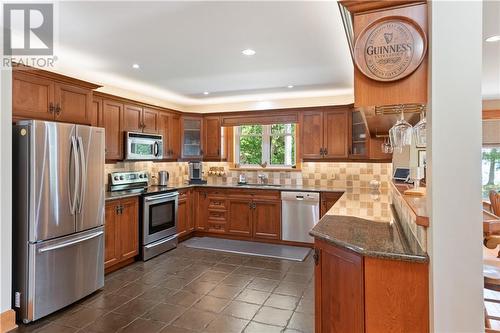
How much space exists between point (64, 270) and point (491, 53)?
183 inches

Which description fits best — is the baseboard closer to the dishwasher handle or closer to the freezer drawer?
the freezer drawer

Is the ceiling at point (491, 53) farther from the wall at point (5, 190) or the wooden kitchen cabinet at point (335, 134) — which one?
the wall at point (5, 190)

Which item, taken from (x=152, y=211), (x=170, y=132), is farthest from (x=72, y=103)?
(x=170, y=132)

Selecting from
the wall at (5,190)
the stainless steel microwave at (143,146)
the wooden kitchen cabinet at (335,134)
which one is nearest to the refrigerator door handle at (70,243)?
the wall at (5,190)

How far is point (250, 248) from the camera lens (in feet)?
15.5

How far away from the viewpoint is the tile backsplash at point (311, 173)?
4.89m

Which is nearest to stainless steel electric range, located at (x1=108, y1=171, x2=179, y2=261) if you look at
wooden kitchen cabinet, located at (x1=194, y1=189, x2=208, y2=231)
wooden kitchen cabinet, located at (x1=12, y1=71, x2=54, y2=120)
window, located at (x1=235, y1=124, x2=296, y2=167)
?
wooden kitchen cabinet, located at (x1=194, y1=189, x2=208, y2=231)

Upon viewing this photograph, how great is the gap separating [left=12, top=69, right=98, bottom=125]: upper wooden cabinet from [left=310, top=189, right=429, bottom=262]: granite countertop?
266 cm

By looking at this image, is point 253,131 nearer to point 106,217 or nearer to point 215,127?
point 215,127

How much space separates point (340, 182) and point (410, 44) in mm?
3848

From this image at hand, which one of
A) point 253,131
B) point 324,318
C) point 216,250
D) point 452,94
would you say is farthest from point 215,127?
point 452,94

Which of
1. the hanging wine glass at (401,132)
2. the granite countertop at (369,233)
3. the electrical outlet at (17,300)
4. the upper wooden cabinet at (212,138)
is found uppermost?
the upper wooden cabinet at (212,138)

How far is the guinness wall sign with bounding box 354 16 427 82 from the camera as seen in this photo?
145cm

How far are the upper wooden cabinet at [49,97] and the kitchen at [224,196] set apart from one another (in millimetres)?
12
